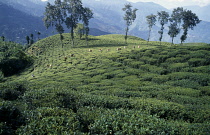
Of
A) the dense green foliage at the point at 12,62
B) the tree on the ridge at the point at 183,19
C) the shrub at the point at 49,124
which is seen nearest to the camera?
the shrub at the point at 49,124

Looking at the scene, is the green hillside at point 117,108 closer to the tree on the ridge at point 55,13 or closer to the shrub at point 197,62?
the shrub at point 197,62

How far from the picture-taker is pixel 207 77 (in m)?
20.8

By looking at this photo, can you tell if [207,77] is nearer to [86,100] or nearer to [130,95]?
[130,95]

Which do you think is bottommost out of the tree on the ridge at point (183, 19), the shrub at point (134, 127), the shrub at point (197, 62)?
the shrub at point (134, 127)

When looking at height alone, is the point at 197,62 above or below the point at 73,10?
below

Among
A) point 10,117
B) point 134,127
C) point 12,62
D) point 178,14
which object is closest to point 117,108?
point 134,127

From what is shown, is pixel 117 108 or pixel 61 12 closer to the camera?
pixel 117 108

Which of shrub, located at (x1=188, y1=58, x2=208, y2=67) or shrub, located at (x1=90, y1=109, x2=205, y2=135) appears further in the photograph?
shrub, located at (x1=188, y1=58, x2=208, y2=67)

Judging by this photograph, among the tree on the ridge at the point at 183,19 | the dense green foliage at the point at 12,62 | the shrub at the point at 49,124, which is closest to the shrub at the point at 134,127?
the shrub at the point at 49,124

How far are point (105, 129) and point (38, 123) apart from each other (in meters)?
3.93

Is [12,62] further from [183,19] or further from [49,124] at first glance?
[183,19]

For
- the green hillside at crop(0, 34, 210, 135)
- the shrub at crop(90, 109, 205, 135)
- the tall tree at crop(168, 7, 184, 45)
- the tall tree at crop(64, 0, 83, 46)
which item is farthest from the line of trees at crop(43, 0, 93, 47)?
the shrub at crop(90, 109, 205, 135)

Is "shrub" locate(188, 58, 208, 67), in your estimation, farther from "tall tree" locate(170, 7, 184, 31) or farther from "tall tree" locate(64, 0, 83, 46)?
"tall tree" locate(64, 0, 83, 46)

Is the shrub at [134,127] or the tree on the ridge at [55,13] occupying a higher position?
the tree on the ridge at [55,13]
